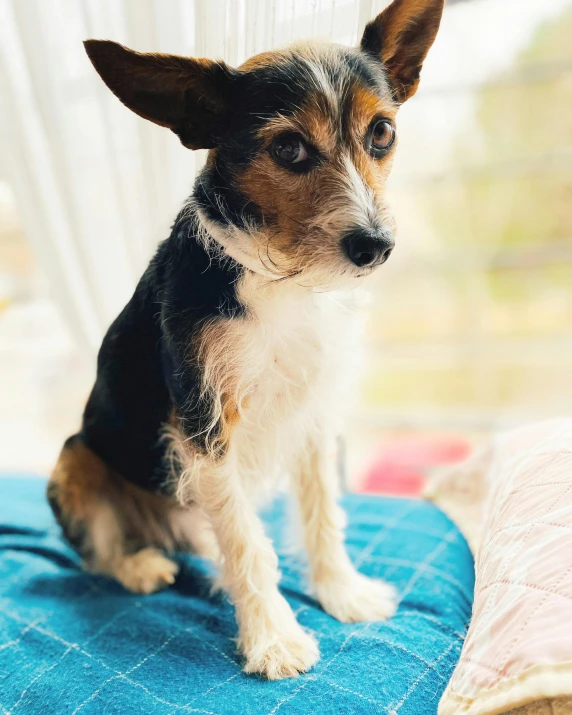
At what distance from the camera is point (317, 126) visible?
1.00 metres

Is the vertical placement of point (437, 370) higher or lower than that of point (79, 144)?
lower

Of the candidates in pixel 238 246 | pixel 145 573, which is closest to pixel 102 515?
pixel 145 573

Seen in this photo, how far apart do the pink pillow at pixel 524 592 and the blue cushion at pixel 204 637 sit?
14 cm

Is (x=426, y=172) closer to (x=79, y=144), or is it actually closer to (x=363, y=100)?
(x=79, y=144)

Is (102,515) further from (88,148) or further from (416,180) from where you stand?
(416,180)

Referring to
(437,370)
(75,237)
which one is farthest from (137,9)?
(437,370)

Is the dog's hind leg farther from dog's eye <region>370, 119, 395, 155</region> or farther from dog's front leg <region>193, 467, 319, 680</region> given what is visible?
dog's eye <region>370, 119, 395, 155</region>

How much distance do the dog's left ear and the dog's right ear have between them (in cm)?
27

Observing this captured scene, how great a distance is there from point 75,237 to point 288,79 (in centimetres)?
115

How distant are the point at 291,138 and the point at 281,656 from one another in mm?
894

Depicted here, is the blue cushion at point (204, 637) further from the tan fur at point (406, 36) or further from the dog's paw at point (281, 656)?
the tan fur at point (406, 36)

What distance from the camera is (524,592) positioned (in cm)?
96

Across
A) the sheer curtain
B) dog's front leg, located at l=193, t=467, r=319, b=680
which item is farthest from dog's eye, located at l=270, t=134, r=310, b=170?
dog's front leg, located at l=193, t=467, r=319, b=680

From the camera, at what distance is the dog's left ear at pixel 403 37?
108 centimetres
